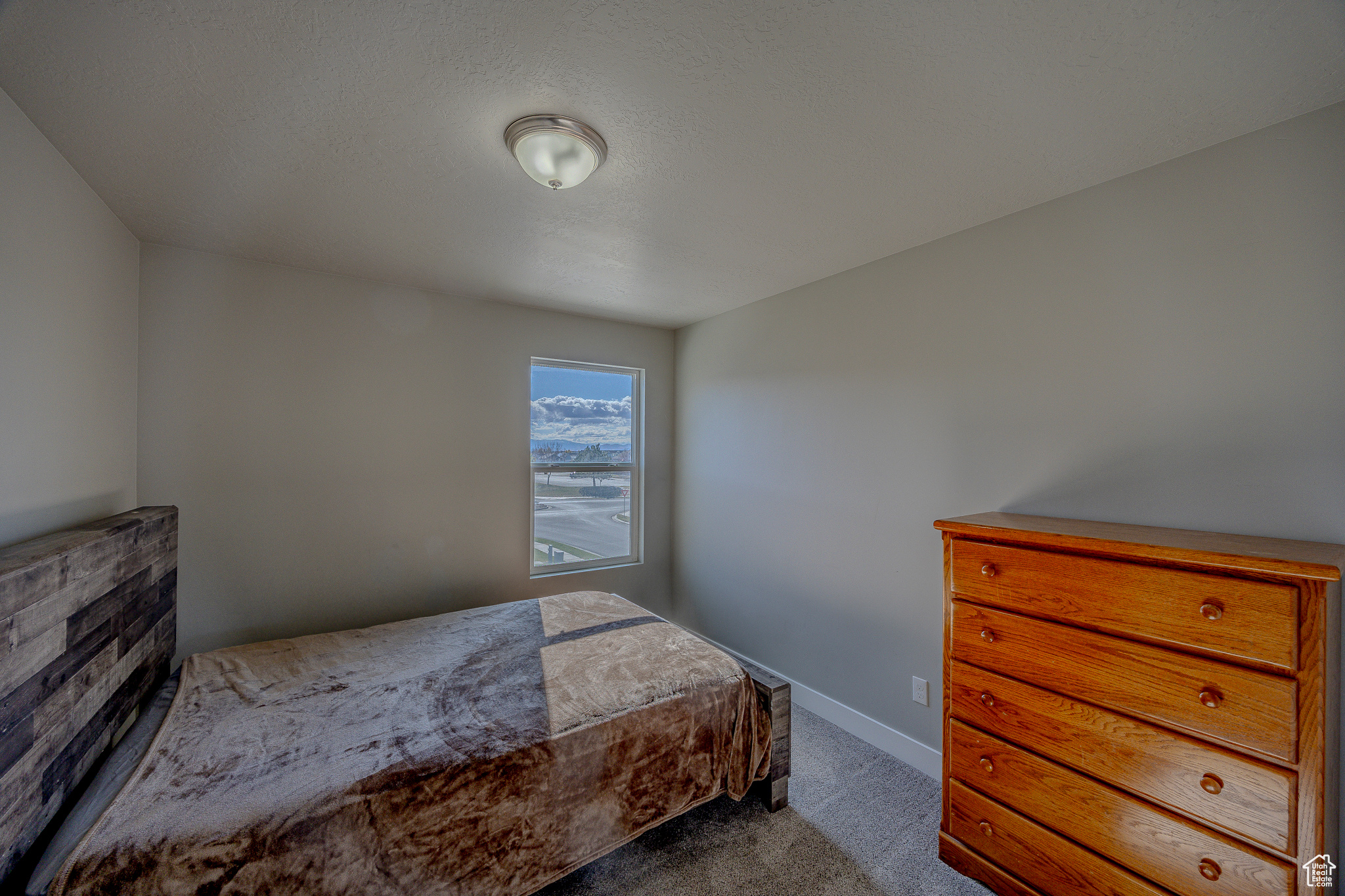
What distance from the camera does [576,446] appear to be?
3.74 metres

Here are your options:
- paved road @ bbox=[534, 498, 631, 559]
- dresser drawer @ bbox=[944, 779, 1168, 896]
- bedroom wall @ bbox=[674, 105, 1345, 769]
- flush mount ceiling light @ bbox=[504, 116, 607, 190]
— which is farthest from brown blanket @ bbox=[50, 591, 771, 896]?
flush mount ceiling light @ bbox=[504, 116, 607, 190]

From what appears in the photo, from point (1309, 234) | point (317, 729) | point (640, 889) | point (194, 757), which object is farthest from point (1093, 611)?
point (194, 757)

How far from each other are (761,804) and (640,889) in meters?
0.64

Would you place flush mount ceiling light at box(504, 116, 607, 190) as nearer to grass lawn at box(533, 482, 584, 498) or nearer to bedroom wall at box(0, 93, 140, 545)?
bedroom wall at box(0, 93, 140, 545)

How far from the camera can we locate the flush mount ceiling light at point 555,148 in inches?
58.9

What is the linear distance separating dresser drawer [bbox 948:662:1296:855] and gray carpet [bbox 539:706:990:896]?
1.96 ft

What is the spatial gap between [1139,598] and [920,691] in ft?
4.05

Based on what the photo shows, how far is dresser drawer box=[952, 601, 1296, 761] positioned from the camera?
119cm

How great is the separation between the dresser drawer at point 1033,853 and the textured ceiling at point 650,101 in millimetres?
2135

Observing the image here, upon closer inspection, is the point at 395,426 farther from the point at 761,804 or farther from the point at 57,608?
the point at 761,804

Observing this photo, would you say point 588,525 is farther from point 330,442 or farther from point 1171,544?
point 1171,544

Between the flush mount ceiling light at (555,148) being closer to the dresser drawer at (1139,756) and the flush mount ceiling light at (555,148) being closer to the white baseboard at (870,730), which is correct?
the white baseboard at (870,730)

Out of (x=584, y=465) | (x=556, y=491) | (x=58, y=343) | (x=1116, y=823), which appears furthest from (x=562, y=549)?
(x=1116, y=823)

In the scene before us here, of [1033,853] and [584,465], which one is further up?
[584,465]
